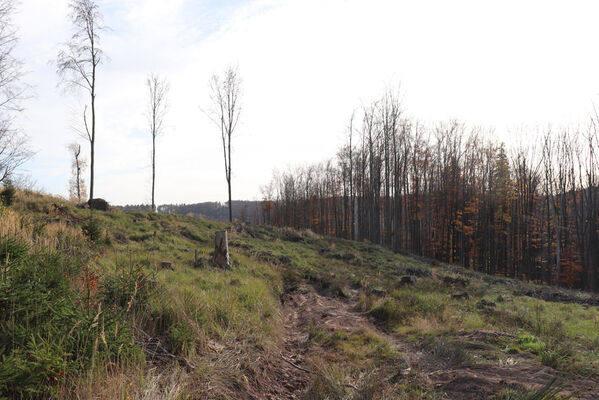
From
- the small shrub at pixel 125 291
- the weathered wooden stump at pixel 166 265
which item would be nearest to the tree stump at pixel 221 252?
the weathered wooden stump at pixel 166 265

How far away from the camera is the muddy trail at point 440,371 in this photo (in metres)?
3.41

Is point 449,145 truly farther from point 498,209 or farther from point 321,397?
point 321,397

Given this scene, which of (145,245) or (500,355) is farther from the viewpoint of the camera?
(145,245)

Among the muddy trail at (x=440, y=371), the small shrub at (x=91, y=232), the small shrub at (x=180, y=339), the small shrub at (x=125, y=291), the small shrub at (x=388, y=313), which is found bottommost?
the small shrub at (x=388, y=313)

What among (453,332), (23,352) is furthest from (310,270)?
(23,352)

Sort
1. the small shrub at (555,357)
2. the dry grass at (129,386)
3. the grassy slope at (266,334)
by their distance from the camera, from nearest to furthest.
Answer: the dry grass at (129,386) → the grassy slope at (266,334) → the small shrub at (555,357)

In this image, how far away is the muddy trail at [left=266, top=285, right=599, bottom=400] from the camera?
11.2 feet

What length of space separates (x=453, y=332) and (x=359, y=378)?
2762mm

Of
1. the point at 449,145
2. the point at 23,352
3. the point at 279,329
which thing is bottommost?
the point at 279,329

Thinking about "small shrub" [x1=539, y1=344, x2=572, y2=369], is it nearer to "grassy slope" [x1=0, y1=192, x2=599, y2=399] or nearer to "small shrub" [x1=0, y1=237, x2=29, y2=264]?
"grassy slope" [x1=0, y1=192, x2=599, y2=399]

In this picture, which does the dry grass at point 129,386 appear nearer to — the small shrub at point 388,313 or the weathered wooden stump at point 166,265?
the weathered wooden stump at point 166,265

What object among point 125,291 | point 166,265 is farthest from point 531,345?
point 166,265

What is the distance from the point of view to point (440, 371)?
412 centimetres

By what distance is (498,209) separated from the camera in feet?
100
